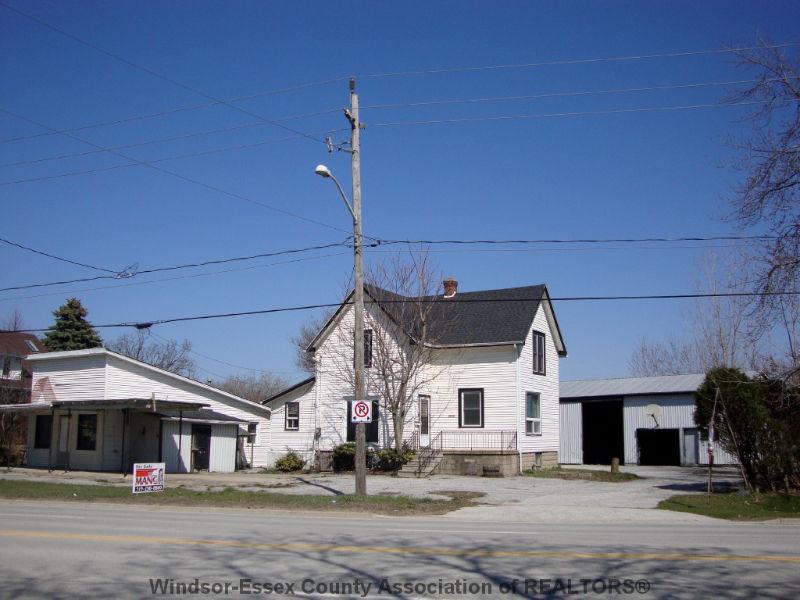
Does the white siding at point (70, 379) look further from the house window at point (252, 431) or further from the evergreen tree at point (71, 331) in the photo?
the evergreen tree at point (71, 331)

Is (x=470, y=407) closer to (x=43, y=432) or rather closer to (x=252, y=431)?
(x=252, y=431)

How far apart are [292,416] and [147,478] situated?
55.8ft

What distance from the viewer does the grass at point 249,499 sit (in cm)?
2152

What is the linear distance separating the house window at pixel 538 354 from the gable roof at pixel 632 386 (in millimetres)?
8127

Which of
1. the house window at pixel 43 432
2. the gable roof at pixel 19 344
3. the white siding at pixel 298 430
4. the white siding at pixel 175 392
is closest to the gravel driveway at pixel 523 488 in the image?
the white siding at pixel 298 430

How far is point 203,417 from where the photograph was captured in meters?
39.8

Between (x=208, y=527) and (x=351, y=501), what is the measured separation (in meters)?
6.63

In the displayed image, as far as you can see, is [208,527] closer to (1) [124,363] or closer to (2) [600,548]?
(2) [600,548]

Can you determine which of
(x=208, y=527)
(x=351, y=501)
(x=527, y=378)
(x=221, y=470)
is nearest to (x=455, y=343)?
(x=527, y=378)

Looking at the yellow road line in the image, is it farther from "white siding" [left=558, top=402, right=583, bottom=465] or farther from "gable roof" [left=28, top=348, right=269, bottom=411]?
"white siding" [left=558, top=402, right=583, bottom=465]

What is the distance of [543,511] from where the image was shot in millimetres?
21500

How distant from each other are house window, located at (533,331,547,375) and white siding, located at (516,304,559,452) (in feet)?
0.80

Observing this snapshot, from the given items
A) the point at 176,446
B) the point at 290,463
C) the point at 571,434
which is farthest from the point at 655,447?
the point at 176,446

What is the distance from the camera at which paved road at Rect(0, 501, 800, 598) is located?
9.53 metres
